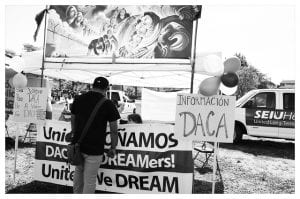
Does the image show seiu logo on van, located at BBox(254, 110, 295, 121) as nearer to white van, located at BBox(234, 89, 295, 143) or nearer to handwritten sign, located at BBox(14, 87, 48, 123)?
white van, located at BBox(234, 89, 295, 143)

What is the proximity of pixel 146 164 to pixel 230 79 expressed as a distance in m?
1.77

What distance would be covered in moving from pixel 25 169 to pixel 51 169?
1.42 m

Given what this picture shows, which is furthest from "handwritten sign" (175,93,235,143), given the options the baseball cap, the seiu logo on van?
the seiu logo on van

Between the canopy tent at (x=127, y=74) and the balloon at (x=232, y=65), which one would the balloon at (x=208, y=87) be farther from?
the canopy tent at (x=127, y=74)

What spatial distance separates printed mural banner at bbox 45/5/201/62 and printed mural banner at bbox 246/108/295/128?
5.57m

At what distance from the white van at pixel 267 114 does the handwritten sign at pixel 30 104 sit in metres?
6.70

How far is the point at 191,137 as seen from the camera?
12.3ft

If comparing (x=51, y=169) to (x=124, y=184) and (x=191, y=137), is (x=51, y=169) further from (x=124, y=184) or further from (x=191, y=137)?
(x=191, y=137)

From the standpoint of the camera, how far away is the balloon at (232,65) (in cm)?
372

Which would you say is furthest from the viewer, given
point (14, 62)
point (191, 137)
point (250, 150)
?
point (250, 150)

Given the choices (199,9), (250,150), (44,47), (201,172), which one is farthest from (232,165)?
(44,47)

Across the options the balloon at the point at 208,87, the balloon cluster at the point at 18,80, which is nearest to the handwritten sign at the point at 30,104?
the balloon cluster at the point at 18,80

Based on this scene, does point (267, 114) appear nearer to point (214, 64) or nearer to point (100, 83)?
point (214, 64)

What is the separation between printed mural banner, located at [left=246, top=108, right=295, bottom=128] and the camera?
845cm
